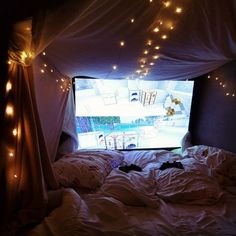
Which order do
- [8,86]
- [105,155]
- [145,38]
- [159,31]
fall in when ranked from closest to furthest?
[8,86] → [159,31] → [145,38] → [105,155]

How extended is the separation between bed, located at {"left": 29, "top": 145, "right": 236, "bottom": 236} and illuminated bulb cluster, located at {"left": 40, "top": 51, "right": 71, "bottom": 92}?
2.91ft

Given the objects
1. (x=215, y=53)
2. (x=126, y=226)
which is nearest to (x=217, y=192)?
(x=126, y=226)

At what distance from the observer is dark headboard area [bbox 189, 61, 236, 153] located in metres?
2.63

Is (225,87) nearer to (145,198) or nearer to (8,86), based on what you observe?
(145,198)

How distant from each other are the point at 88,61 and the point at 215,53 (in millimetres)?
1378

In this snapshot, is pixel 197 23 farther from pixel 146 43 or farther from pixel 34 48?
pixel 34 48

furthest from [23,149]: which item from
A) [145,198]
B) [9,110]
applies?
[145,198]

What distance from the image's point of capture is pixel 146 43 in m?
1.95

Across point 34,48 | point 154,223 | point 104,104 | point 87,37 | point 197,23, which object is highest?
point 197,23

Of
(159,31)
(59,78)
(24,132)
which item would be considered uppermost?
(159,31)

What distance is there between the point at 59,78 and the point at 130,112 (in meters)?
1.29

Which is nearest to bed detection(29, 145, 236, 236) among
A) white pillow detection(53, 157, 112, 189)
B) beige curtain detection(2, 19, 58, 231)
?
white pillow detection(53, 157, 112, 189)

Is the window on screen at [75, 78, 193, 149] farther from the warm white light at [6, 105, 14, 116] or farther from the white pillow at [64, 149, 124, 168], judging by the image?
the warm white light at [6, 105, 14, 116]

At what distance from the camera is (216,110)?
2.99 meters
